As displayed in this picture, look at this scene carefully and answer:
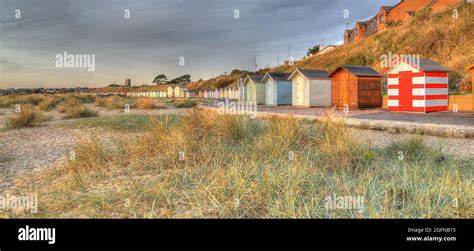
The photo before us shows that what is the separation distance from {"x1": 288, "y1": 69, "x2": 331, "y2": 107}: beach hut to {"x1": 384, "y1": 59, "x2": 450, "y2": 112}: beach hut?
6.30m

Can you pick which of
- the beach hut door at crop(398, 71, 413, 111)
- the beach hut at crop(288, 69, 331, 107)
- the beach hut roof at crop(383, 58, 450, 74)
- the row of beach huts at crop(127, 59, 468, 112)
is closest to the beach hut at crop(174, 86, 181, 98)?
the row of beach huts at crop(127, 59, 468, 112)

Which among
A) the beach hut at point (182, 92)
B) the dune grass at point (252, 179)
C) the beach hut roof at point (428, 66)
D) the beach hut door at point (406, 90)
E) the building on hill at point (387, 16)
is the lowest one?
the dune grass at point (252, 179)

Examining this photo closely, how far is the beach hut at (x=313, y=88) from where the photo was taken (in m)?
21.7

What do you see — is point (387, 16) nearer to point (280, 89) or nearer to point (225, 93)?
point (225, 93)

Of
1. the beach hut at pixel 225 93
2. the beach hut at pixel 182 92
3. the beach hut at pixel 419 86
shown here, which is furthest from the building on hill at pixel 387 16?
the beach hut at pixel 419 86

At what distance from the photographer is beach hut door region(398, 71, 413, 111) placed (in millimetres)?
15023

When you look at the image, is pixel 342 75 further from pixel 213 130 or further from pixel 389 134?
pixel 213 130

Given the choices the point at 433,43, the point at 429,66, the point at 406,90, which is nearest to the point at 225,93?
the point at 433,43

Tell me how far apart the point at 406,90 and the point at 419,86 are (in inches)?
28.8

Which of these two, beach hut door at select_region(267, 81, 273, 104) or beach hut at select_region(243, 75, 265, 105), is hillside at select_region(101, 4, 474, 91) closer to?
beach hut door at select_region(267, 81, 273, 104)

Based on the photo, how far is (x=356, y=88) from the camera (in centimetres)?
1878

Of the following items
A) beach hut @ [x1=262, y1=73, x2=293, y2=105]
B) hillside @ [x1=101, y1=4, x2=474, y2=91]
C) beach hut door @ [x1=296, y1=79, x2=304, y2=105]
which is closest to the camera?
hillside @ [x1=101, y1=4, x2=474, y2=91]

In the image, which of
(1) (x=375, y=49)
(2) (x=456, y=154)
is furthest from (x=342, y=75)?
(1) (x=375, y=49)

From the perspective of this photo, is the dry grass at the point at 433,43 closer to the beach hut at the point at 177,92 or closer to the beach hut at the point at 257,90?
the beach hut at the point at 257,90
